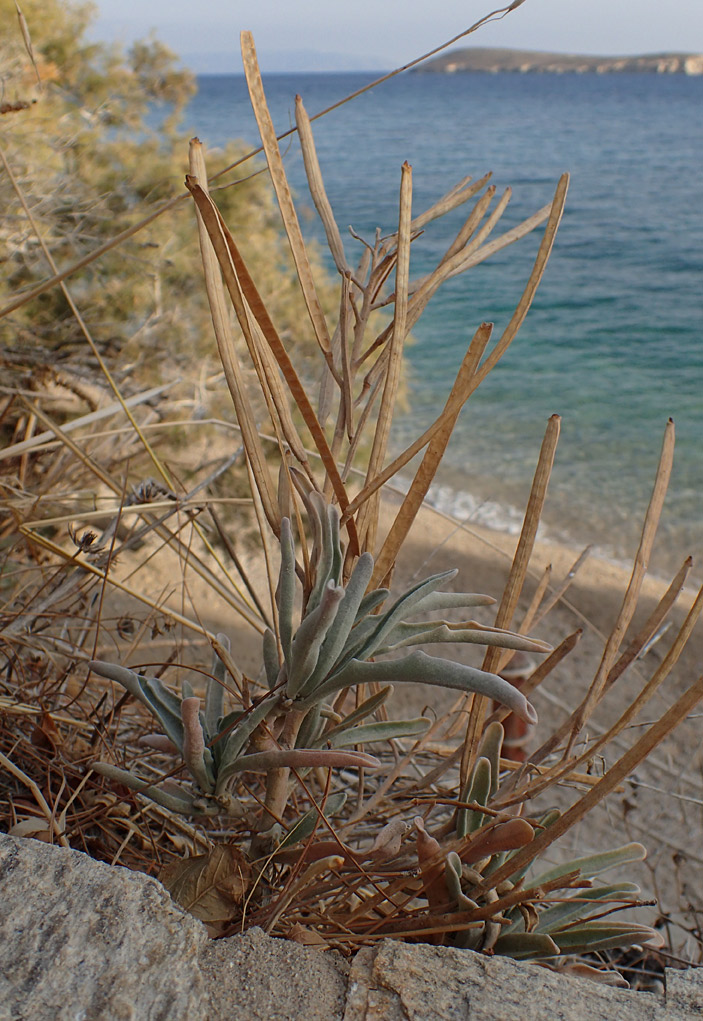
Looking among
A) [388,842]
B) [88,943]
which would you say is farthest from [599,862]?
[88,943]

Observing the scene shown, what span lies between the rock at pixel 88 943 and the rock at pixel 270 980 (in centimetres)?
2

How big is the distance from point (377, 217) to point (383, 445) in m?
15.3

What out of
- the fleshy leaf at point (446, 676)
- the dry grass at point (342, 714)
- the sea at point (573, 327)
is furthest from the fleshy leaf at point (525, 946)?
the sea at point (573, 327)

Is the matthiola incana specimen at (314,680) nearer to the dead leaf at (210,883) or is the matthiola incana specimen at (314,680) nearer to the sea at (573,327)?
the dead leaf at (210,883)

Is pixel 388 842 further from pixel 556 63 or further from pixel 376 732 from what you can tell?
pixel 556 63

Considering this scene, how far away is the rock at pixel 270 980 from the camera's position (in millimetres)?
510

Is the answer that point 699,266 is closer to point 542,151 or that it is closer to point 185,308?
point 185,308

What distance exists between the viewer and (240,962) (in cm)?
54

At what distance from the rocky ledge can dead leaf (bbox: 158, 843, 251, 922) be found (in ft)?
0.13

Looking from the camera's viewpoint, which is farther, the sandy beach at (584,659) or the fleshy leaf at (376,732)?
the sandy beach at (584,659)

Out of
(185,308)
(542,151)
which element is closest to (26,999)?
(185,308)

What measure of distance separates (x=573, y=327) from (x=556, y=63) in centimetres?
7354

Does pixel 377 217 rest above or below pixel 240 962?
below

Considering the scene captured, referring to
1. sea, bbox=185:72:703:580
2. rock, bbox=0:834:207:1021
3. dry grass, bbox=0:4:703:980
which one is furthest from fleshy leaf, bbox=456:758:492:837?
sea, bbox=185:72:703:580
